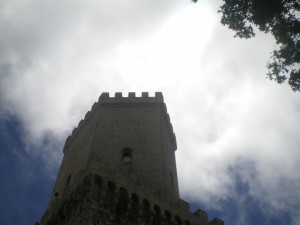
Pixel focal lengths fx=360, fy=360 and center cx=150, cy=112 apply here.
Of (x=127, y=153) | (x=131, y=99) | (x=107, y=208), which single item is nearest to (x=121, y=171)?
(x=107, y=208)

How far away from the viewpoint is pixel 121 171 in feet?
49.2

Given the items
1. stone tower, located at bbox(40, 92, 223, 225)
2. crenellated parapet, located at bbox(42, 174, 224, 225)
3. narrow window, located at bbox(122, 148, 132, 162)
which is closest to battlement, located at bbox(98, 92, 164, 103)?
stone tower, located at bbox(40, 92, 223, 225)

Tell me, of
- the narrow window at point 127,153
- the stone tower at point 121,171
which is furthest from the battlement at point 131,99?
the narrow window at point 127,153

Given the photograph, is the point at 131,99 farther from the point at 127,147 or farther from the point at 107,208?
the point at 107,208

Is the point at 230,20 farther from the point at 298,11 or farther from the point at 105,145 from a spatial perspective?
the point at 105,145

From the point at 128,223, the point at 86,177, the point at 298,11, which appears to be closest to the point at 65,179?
the point at 86,177

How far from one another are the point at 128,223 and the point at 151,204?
4.69 feet

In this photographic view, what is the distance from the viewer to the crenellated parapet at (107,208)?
41.4ft

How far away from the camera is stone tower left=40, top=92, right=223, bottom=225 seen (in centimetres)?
1322

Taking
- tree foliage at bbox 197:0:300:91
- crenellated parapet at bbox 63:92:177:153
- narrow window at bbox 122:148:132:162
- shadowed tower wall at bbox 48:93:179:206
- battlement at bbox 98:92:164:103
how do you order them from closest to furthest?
tree foliage at bbox 197:0:300:91 < shadowed tower wall at bbox 48:93:179:206 < narrow window at bbox 122:148:132:162 < crenellated parapet at bbox 63:92:177:153 < battlement at bbox 98:92:164:103

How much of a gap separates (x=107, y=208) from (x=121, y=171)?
224 cm

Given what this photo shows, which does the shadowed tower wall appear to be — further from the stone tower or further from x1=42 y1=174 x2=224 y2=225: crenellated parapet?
x1=42 y1=174 x2=224 y2=225: crenellated parapet

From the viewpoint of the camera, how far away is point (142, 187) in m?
14.6

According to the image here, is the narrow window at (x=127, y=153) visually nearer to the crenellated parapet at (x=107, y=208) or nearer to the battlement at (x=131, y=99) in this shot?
the crenellated parapet at (x=107, y=208)
